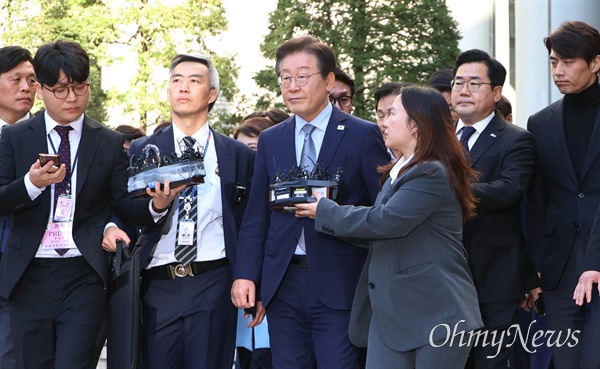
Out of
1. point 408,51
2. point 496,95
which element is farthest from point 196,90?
point 408,51

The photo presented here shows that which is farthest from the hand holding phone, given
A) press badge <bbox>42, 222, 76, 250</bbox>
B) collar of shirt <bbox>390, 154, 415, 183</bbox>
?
collar of shirt <bbox>390, 154, 415, 183</bbox>

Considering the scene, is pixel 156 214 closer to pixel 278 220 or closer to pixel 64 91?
pixel 278 220

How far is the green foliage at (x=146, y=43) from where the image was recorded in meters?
22.8

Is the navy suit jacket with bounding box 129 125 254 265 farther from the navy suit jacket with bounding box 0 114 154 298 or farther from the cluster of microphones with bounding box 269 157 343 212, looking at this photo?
the cluster of microphones with bounding box 269 157 343 212

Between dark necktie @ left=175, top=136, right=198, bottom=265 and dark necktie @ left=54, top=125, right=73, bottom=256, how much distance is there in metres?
0.74

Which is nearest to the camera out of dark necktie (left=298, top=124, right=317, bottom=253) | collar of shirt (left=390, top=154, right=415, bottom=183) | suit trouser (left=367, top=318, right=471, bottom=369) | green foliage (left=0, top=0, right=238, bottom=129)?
suit trouser (left=367, top=318, right=471, bottom=369)

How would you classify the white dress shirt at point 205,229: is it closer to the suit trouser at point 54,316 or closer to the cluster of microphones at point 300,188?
the suit trouser at point 54,316

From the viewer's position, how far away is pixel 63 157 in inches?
241

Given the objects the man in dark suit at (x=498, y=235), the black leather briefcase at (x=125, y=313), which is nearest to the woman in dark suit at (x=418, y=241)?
the man in dark suit at (x=498, y=235)

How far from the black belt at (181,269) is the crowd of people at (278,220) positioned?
0.01 meters

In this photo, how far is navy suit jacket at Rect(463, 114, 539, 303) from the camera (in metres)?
6.28

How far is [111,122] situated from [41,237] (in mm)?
18065

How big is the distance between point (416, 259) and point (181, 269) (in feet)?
5.81

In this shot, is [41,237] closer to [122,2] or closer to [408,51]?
A: [408,51]
